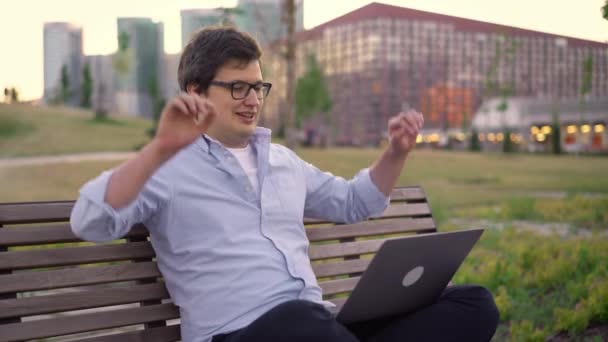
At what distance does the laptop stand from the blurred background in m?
0.97

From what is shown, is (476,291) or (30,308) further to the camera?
(476,291)

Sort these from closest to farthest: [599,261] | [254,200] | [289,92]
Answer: [254,200] → [599,261] → [289,92]

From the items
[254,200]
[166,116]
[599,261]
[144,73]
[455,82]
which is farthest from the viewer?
[144,73]

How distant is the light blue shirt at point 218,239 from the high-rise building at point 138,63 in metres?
51.7

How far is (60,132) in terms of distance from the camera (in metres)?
41.5

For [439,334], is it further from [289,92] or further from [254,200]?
[289,92]

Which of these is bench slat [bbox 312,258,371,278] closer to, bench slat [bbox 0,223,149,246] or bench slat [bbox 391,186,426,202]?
bench slat [bbox 391,186,426,202]

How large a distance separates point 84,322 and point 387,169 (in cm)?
120

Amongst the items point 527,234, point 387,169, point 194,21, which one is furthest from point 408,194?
point 527,234

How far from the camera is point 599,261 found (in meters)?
5.39

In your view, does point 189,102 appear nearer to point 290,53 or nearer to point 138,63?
point 290,53

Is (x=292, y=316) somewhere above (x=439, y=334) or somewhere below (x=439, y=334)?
above

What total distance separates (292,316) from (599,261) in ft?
13.3

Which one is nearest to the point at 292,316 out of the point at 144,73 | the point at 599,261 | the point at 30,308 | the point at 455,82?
the point at 30,308
